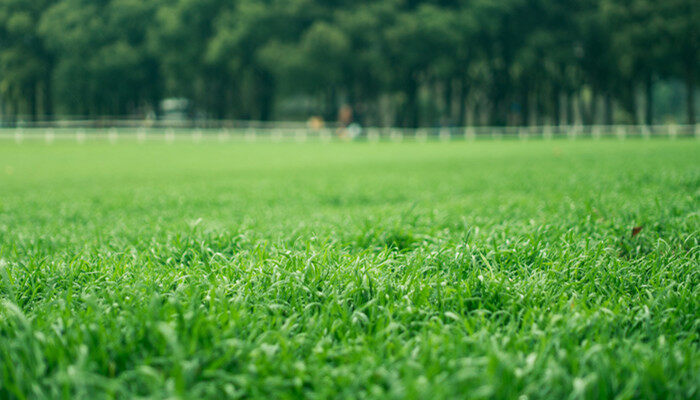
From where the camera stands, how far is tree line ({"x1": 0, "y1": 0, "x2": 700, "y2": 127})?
157 feet

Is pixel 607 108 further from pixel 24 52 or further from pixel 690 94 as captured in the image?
pixel 24 52

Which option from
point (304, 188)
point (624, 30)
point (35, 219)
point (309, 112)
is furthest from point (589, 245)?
point (309, 112)

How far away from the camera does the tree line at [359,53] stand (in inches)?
1880

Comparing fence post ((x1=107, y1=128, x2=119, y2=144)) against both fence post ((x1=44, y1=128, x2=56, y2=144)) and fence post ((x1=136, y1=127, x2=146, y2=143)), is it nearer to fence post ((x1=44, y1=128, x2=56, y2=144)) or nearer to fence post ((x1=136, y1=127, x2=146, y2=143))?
fence post ((x1=136, y1=127, x2=146, y2=143))

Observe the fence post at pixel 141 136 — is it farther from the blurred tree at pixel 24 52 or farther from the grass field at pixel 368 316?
the grass field at pixel 368 316

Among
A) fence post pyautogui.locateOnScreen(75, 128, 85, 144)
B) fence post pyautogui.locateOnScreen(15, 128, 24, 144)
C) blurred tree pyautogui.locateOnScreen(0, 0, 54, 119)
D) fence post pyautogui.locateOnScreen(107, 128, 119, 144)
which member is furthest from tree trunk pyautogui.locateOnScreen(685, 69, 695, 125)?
blurred tree pyautogui.locateOnScreen(0, 0, 54, 119)

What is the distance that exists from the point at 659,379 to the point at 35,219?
22.4 feet

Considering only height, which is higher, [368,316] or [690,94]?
[690,94]

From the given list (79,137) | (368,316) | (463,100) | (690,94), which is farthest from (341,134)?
(368,316)

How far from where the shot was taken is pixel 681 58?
47.1 metres

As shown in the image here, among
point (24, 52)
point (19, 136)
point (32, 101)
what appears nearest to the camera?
point (19, 136)

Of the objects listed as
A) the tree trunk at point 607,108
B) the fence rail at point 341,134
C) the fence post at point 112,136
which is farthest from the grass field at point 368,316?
the tree trunk at point 607,108

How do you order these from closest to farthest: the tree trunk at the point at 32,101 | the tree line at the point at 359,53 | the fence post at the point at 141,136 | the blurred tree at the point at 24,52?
the fence post at the point at 141,136 < the tree line at the point at 359,53 < the blurred tree at the point at 24,52 < the tree trunk at the point at 32,101

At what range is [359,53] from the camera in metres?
50.1
